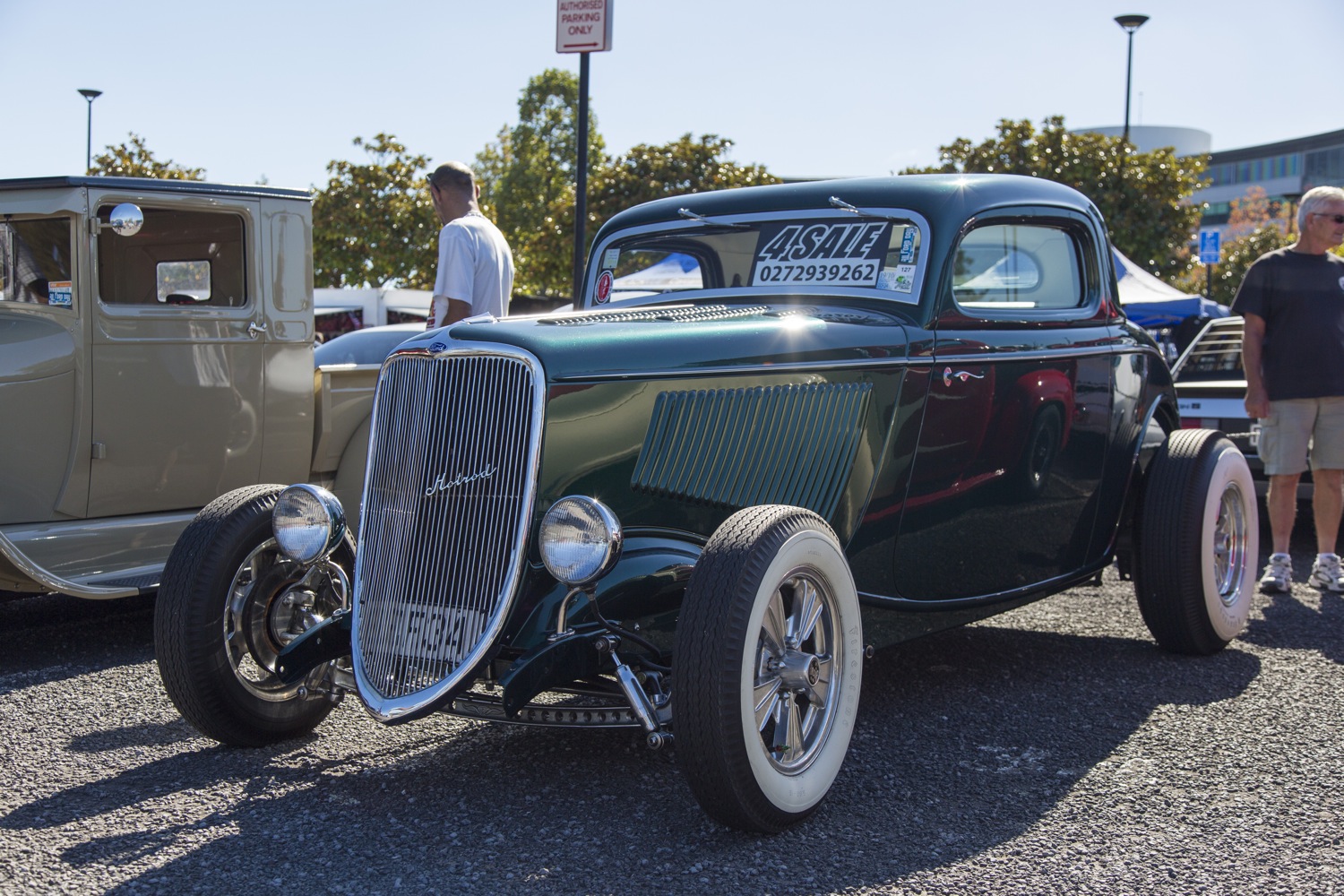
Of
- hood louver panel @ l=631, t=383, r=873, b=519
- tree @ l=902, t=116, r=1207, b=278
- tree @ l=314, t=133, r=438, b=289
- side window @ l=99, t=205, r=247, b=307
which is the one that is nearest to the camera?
hood louver panel @ l=631, t=383, r=873, b=519

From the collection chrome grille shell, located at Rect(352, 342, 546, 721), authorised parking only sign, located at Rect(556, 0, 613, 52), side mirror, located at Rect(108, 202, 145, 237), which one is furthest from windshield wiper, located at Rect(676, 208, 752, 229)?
authorised parking only sign, located at Rect(556, 0, 613, 52)

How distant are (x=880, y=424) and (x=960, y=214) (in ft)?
2.77

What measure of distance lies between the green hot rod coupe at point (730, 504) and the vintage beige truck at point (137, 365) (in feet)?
3.67

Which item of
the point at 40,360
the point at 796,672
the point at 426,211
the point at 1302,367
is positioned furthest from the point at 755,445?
the point at 426,211

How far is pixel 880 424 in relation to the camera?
3518mm

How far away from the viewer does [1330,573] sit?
5.66m

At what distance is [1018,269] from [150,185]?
340 centimetres

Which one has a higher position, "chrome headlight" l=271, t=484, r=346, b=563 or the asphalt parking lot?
"chrome headlight" l=271, t=484, r=346, b=563

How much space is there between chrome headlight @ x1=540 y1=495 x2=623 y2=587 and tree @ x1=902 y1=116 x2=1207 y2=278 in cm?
1809

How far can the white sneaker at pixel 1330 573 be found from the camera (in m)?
5.64

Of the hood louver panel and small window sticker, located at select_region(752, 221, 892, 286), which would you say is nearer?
the hood louver panel

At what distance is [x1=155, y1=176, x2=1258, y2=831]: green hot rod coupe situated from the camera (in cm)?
282

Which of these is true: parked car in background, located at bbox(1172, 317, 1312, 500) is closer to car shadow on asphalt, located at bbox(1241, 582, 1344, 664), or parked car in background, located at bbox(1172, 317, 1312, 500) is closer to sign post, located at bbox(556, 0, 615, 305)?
car shadow on asphalt, located at bbox(1241, 582, 1344, 664)

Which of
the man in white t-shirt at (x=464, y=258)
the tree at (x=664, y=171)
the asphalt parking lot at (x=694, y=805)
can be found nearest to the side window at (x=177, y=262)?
the man in white t-shirt at (x=464, y=258)
